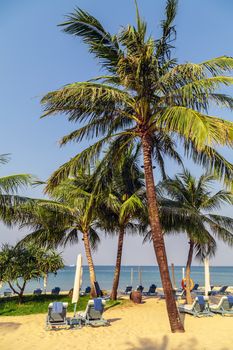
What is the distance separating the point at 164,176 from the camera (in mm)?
13086

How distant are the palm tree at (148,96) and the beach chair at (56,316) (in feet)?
10.6

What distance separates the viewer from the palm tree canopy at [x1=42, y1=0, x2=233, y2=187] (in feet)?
28.9

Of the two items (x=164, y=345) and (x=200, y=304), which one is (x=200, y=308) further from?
(x=164, y=345)

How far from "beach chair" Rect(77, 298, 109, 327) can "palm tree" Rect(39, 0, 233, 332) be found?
2.59 metres

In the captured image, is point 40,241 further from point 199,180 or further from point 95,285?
point 199,180

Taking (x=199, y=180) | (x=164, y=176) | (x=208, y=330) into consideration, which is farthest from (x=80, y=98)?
(x=199, y=180)

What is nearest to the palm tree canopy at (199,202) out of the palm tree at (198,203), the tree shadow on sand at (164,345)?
the palm tree at (198,203)

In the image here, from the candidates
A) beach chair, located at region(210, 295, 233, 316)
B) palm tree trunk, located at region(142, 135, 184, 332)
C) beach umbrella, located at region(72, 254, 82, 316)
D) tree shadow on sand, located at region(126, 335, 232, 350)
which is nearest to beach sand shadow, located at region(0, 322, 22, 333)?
beach umbrella, located at region(72, 254, 82, 316)

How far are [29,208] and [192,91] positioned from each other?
25.1 ft

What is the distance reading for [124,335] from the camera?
9.46 metres

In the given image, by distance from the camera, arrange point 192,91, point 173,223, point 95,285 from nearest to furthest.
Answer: point 192,91, point 173,223, point 95,285

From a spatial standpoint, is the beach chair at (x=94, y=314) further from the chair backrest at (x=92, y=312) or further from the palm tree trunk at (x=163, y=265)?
the palm tree trunk at (x=163, y=265)

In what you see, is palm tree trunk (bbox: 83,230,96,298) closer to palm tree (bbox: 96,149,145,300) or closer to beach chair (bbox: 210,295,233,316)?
palm tree (bbox: 96,149,145,300)

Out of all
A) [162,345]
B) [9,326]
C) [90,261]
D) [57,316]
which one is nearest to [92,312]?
[57,316]
